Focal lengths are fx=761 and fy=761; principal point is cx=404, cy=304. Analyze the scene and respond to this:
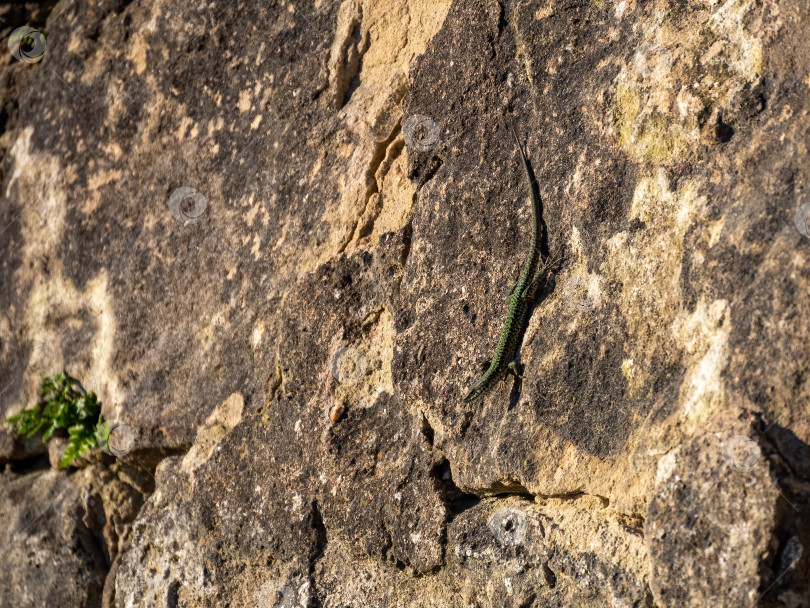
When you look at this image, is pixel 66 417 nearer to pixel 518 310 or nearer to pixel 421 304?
pixel 421 304

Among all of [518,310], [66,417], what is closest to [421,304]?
[518,310]

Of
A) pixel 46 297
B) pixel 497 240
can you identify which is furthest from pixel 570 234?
pixel 46 297

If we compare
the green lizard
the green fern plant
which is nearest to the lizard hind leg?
the green lizard

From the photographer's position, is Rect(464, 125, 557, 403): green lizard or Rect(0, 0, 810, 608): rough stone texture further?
Rect(464, 125, 557, 403): green lizard

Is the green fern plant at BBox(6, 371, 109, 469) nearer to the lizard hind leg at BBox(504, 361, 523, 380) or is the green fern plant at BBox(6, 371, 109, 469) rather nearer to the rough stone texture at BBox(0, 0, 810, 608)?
the rough stone texture at BBox(0, 0, 810, 608)

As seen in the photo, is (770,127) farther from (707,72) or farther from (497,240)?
(497,240)

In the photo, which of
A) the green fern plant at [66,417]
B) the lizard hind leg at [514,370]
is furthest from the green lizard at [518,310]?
the green fern plant at [66,417]
